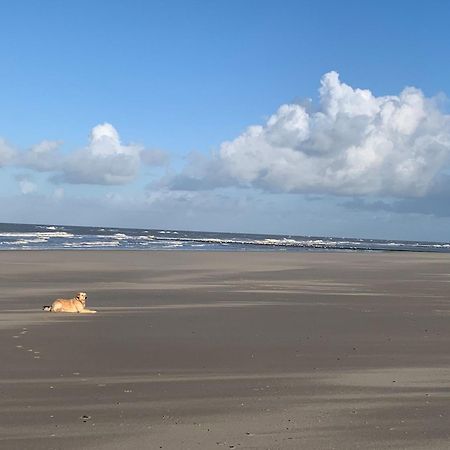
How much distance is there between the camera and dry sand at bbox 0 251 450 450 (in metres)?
5.30

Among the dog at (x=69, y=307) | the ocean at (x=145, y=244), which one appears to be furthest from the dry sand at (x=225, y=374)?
the ocean at (x=145, y=244)

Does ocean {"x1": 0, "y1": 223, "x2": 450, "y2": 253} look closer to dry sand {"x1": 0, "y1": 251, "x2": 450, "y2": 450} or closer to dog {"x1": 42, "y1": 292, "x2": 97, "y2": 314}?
dog {"x1": 42, "y1": 292, "x2": 97, "y2": 314}

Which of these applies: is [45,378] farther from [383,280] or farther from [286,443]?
[383,280]

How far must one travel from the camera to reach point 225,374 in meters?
7.60

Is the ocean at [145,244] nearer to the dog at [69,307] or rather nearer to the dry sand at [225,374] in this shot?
the dog at [69,307]

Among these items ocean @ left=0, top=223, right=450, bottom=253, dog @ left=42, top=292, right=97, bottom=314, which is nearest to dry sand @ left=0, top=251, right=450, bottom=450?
dog @ left=42, top=292, right=97, bottom=314

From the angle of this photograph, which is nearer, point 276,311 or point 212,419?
point 212,419

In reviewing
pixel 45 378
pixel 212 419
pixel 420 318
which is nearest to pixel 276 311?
pixel 420 318

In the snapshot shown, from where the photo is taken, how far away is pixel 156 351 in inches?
357

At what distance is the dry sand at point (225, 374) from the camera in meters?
5.30

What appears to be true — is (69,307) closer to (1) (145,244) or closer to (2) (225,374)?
(2) (225,374)

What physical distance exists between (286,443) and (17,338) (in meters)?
6.22

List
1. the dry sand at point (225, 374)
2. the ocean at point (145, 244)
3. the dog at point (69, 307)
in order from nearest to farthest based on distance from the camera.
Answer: the dry sand at point (225, 374), the dog at point (69, 307), the ocean at point (145, 244)

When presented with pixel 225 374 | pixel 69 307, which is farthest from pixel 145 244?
pixel 225 374
